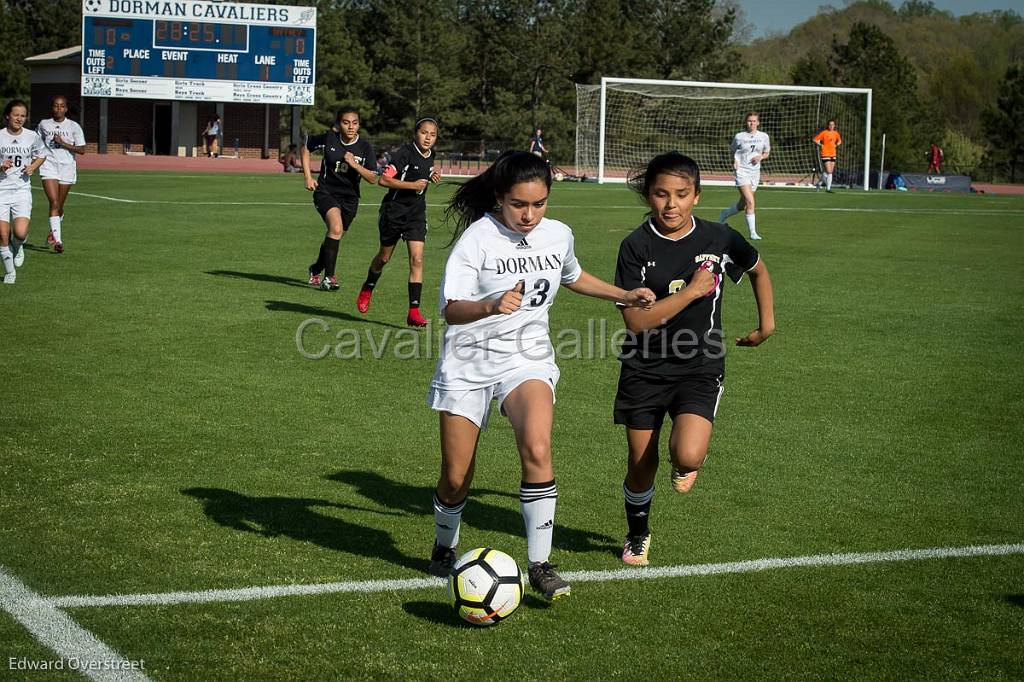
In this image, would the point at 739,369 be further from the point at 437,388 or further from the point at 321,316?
the point at 437,388

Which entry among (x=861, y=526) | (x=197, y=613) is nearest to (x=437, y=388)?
(x=197, y=613)

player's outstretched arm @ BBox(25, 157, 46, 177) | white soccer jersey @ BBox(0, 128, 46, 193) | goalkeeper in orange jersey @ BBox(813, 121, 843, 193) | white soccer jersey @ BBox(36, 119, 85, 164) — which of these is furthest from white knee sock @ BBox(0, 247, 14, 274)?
goalkeeper in orange jersey @ BBox(813, 121, 843, 193)

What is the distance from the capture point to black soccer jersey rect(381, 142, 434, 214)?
12.7 meters

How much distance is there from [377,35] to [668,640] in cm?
7375

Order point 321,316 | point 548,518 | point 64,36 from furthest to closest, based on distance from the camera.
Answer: point 64,36 → point 321,316 → point 548,518

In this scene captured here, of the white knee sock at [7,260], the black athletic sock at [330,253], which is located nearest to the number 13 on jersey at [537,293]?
the black athletic sock at [330,253]

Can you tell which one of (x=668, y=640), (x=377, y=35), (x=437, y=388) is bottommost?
(x=668, y=640)

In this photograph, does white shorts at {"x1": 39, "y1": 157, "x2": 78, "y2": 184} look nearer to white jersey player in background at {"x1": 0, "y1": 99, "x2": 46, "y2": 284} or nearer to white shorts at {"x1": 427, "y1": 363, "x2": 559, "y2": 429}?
white jersey player in background at {"x1": 0, "y1": 99, "x2": 46, "y2": 284}

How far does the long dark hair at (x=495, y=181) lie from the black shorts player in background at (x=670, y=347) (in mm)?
623

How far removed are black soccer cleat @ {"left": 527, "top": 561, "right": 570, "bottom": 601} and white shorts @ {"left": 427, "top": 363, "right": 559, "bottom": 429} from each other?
0.66 metres

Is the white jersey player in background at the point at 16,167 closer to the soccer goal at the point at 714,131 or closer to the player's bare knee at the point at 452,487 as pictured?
the player's bare knee at the point at 452,487

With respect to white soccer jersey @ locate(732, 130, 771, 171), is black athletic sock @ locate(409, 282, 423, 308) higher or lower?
lower

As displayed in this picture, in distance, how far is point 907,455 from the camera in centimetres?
777

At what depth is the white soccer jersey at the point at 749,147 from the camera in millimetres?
22125
